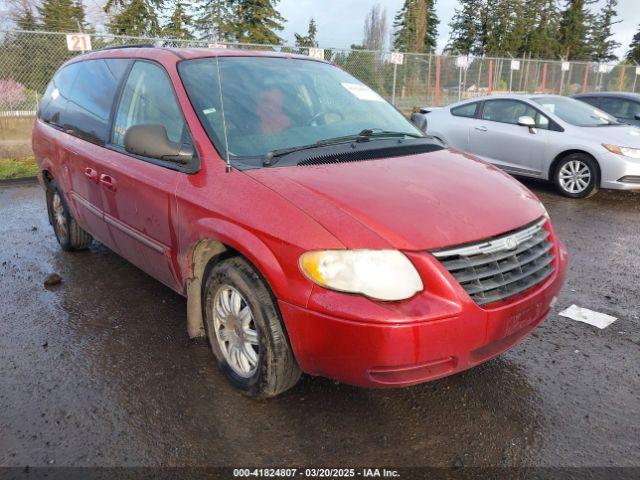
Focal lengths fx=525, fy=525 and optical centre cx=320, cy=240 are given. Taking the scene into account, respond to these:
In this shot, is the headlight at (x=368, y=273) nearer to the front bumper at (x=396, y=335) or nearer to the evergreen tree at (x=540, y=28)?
A: the front bumper at (x=396, y=335)

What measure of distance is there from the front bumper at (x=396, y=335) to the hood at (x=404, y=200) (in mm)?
243

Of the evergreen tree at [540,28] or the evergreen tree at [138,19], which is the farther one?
the evergreen tree at [540,28]

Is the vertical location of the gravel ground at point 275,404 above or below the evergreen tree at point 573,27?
below

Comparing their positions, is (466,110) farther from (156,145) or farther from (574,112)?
(156,145)

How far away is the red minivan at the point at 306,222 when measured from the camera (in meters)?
2.23

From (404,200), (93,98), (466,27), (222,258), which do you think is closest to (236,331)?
(222,258)

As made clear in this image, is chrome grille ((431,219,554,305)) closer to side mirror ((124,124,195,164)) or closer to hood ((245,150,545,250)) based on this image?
hood ((245,150,545,250))

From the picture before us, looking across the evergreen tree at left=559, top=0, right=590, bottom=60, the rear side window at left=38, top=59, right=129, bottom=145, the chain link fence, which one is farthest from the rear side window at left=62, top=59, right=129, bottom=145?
the evergreen tree at left=559, top=0, right=590, bottom=60

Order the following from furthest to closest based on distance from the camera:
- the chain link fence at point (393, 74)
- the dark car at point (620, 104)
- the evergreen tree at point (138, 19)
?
the evergreen tree at point (138, 19) < the chain link fence at point (393, 74) < the dark car at point (620, 104)

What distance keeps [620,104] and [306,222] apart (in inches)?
408

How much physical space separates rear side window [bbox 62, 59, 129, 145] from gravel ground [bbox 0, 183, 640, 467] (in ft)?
4.34

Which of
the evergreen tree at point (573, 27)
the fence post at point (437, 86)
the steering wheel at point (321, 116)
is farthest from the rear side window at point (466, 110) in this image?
the evergreen tree at point (573, 27)

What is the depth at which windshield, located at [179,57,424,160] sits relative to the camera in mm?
3004

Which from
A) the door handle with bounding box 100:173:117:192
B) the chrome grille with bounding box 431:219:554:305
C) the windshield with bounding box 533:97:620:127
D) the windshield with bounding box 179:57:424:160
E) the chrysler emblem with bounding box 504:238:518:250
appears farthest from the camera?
the windshield with bounding box 533:97:620:127
